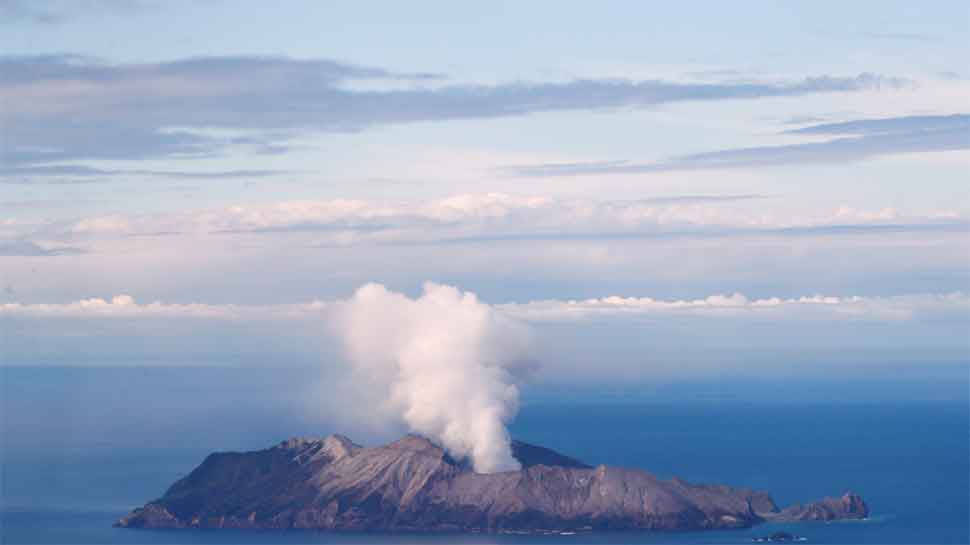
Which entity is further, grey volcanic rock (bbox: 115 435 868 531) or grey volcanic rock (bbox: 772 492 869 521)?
grey volcanic rock (bbox: 772 492 869 521)

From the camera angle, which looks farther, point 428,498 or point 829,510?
point 829,510

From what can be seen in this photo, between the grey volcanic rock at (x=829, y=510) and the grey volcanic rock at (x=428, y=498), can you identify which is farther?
the grey volcanic rock at (x=829, y=510)

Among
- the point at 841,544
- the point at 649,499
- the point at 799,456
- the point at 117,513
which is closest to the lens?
the point at 841,544

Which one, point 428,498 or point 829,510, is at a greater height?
point 829,510

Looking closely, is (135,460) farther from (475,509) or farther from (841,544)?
(841,544)

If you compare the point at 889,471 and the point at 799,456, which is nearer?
the point at 889,471

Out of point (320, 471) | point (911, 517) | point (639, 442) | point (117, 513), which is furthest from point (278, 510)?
point (639, 442)

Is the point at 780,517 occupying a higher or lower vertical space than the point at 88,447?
lower

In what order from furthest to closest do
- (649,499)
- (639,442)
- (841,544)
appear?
1. (639,442)
2. (649,499)
3. (841,544)
